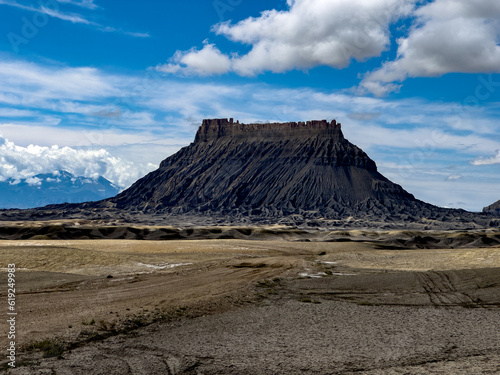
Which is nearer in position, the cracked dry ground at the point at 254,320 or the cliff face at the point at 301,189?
the cracked dry ground at the point at 254,320

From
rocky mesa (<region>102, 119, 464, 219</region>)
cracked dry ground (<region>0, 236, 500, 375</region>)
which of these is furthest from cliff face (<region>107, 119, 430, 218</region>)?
cracked dry ground (<region>0, 236, 500, 375</region>)

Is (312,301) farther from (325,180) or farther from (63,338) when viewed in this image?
(325,180)

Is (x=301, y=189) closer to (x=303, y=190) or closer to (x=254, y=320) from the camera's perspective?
(x=303, y=190)

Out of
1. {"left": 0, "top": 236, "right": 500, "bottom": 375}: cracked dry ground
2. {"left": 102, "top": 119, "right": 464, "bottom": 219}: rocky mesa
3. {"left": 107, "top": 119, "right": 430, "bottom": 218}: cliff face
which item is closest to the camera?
{"left": 0, "top": 236, "right": 500, "bottom": 375}: cracked dry ground

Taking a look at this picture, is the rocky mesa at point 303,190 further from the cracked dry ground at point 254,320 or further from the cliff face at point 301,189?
the cracked dry ground at point 254,320

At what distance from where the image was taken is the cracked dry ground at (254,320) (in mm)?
11586

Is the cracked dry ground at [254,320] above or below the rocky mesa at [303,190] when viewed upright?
below

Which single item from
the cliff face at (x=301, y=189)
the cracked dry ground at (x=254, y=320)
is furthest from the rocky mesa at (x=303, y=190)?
the cracked dry ground at (x=254, y=320)

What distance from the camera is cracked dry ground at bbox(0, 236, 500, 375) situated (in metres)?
11.6

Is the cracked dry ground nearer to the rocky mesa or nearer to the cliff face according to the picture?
the cliff face

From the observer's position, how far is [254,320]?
1611 cm

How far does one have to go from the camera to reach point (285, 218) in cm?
15462

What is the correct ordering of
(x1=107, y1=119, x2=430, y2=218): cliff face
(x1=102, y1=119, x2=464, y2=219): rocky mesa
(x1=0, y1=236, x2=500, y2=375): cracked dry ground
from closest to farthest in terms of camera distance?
1. (x1=0, y1=236, x2=500, y2=375): cracked dry ground
2. (x1=102, y1=119, x2=464, y2=219): rocky mesa
3. (x1=107, y1=119, x2=430, y2=218): cliff face

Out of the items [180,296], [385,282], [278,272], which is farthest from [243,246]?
[180,296]
